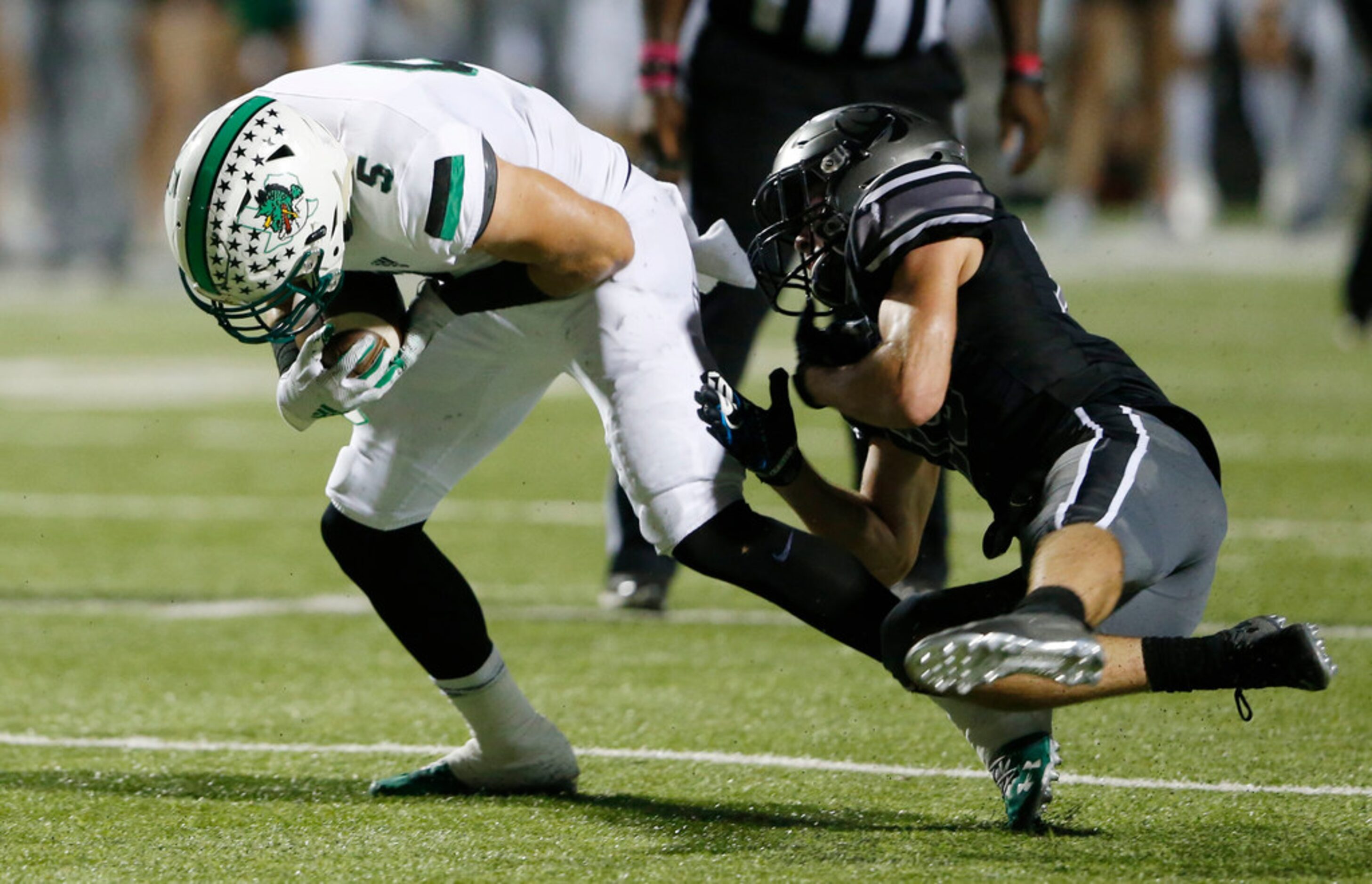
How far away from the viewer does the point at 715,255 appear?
136 inches

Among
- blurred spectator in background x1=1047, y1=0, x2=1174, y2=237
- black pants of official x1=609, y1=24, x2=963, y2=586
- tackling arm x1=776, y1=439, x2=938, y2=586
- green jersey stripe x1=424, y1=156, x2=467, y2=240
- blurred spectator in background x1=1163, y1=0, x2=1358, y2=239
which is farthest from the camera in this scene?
blurred spectator in background x1=1047, y1=0, x2=1174, y2=237

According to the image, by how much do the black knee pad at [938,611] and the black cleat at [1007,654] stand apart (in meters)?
0.16

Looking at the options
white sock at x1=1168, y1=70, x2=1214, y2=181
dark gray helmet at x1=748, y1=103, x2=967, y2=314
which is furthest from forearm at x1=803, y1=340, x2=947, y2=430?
white sock at x1=1168, y1=70, x2=1214, y2=181

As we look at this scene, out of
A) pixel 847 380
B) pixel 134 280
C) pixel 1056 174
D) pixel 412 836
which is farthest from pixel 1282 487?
pixel 1056 174

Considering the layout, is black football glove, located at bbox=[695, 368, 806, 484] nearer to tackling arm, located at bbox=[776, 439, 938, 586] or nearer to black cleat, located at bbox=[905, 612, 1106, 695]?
tackling arm, located at bbox=[776, 439, 938, 586]

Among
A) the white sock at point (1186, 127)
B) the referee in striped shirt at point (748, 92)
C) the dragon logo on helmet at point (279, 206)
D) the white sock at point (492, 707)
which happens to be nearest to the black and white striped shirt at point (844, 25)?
the referee in striped shirt at point (748, 92)

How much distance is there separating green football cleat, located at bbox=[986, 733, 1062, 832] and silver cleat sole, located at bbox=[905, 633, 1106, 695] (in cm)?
33

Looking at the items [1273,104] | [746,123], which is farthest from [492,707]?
[1273,104]

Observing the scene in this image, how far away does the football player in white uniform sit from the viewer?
9.60 ft

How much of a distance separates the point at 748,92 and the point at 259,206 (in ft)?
7.11

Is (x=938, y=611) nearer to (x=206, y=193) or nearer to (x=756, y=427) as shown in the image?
(x=756, y=427)

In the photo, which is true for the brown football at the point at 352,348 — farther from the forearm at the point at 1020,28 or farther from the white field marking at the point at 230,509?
the white field marking at the point at 230,509

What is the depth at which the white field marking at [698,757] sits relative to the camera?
330 cm

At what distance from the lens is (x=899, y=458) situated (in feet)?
11.4
